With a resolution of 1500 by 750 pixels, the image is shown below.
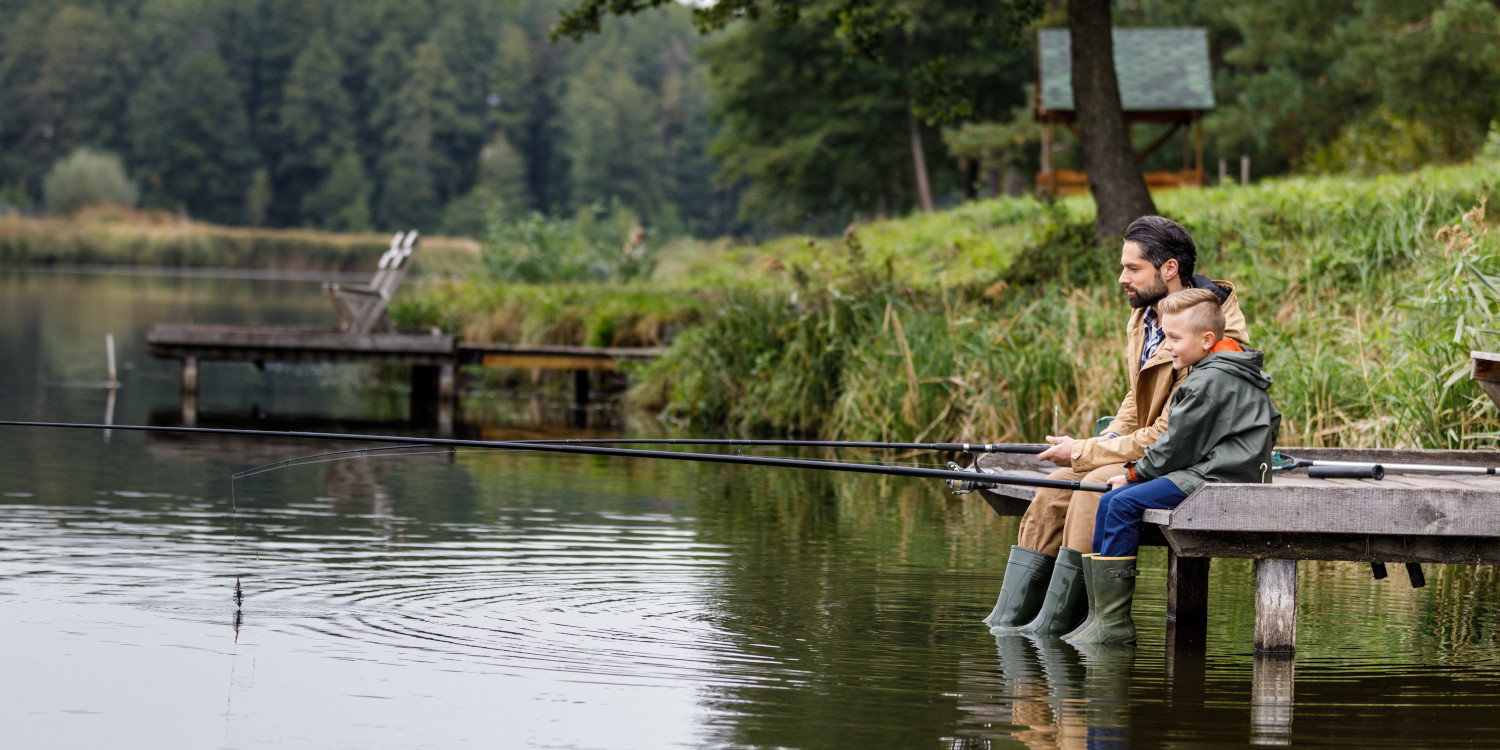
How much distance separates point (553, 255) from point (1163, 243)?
686 inches

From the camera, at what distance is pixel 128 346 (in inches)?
965

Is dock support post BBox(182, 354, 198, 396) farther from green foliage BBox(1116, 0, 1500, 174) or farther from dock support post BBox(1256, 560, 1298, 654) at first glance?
green foliage BBox(1116, 0, 1500, 174)

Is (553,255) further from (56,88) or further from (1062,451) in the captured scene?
(56,88)

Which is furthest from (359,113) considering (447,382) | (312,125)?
(447,382)

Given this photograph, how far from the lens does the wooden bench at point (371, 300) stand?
A: 58.2ft

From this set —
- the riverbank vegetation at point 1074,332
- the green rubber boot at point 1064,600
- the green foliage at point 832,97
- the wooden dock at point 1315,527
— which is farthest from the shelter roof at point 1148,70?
the wooden dock at point 1315,527

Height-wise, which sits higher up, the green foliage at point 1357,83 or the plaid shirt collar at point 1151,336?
the green foliage at point 1357,83

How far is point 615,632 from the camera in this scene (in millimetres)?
5953

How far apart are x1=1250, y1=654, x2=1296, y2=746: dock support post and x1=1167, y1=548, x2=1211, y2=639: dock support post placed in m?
0.57

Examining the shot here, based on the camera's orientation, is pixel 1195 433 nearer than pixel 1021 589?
Yes

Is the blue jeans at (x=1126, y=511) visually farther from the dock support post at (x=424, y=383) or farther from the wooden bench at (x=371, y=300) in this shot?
the dock support post at (x=424, y=383)

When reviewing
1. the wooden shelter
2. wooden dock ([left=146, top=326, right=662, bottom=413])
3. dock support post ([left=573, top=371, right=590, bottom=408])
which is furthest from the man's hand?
the wooden shelter

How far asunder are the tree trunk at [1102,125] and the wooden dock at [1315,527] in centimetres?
922

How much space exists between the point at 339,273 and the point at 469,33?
41955 mm
